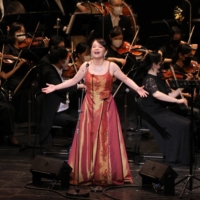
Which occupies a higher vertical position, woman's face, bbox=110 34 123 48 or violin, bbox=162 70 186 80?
woman's face, bbox=110 34 123 48

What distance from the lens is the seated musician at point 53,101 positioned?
8.59m

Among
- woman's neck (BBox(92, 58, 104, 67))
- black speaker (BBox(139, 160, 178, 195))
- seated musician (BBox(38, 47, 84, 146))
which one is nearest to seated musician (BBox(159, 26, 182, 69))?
seated musician (BBox(38, 47, 84, 146))

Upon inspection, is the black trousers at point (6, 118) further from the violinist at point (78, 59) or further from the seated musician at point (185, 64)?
the seated musician at point (185, 64)

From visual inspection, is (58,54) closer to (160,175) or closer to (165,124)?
(165,124)

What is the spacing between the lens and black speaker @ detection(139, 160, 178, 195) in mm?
6977

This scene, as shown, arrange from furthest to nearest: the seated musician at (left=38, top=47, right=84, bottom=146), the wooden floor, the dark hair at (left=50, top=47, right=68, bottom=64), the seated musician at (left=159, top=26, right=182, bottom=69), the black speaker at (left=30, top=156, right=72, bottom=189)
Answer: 1. the seated musician at (left=159, top=26, right=182, bottom=69)
2. the dark hair at (left=50, top=47, right=68, bottom=64)
3. the seated musician at (left=38, top=47, right=84, bottom=146)
4. the black speaker at (left=30, top=156, right=72, bottom=189)
5. the wooden floor

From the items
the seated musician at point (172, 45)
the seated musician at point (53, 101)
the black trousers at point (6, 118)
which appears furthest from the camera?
the seated musician at point (172, 45)

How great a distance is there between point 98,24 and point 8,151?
2.37m

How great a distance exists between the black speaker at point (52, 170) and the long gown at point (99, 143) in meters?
0.23

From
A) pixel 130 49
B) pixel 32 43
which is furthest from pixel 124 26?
pixel 32 43

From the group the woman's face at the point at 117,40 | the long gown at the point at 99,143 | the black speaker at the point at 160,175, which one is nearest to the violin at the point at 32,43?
the woman's face at the point at 117,40

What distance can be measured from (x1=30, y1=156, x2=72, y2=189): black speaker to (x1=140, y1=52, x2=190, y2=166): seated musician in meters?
1.62

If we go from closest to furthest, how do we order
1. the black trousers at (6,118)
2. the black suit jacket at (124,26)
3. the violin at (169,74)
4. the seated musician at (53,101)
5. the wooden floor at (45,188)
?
the wooden floor at (45,188) < the seated musician at (53,101) < the violin at (169,74) < the black trousers at (6,118) < the black suit jacket at (124,26)

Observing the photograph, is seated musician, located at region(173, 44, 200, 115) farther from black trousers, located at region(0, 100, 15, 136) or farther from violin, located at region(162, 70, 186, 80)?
black trousers, located at region(0, 100, 15, 136)
